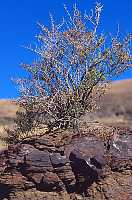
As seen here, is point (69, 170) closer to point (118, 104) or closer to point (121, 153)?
point (121, 153)

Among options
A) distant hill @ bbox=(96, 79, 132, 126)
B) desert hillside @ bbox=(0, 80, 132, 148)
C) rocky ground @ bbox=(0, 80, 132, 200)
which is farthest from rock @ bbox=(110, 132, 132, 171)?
desert hillside @ bbox=(0, 80, 132, 148)

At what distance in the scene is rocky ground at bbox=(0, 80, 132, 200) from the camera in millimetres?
12688

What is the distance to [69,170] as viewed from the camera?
41.9 ft

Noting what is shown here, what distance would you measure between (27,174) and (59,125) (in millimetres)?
2075

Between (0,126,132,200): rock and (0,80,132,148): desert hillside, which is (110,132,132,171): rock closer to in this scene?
(0,126,132,200): rock

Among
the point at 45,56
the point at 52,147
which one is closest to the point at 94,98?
the point at 45,56

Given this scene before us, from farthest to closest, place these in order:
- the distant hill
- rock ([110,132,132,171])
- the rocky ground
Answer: the distant hill, rock ([110,132,132,171]), the rocky ground

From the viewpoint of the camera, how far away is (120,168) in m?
13.0

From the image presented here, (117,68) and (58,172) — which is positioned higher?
(117,68)

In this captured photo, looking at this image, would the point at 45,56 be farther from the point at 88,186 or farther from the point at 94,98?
the point at 88,186

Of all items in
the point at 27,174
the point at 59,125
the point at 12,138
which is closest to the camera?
the point at 27,174

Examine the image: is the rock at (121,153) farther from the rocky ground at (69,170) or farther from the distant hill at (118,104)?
the distant hill at (118,104)

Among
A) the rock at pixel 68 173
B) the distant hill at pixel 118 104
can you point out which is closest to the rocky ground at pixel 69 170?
the rock at pixel 68 173

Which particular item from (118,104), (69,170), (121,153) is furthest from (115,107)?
(69,170)
